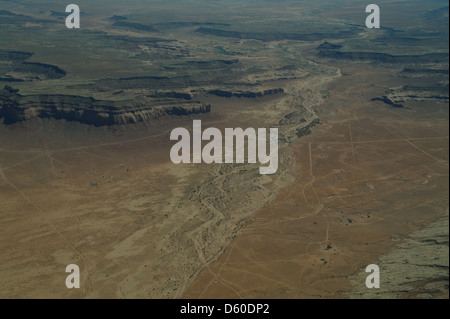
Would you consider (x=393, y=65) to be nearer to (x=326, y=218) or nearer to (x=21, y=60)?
(x=326, y=218)

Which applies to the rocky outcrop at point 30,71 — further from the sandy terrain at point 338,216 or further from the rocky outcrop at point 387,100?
the rocky outcrop at point 387,100

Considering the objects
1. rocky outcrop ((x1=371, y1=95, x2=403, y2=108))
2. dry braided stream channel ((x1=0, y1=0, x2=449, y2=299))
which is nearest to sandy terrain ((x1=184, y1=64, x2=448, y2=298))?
dry braided stream channel ((x1=0, y1=0, x2=449, y2=299))

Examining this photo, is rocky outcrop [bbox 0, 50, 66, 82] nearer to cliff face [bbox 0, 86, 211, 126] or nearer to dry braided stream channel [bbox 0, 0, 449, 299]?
dry braided stream channel [bbox 0, 0, 449, 299]

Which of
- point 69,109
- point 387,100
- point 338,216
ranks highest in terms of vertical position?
point 387,100

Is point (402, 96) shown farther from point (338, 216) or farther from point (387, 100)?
point (338, 216)

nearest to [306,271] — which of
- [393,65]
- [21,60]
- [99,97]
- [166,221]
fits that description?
[166,221]

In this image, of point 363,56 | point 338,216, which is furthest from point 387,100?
point 363,56
